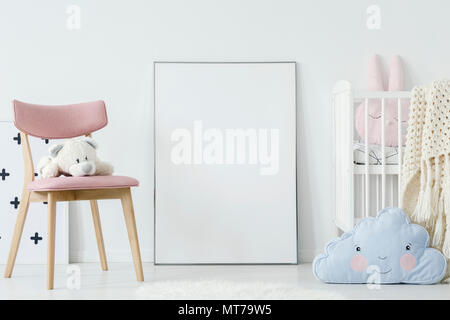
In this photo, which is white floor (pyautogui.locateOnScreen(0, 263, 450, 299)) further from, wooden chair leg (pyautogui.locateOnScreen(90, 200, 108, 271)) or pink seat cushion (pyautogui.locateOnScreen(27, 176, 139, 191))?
pink seat cushion (pyautogui.locateOnScreen(27, 176, 139, 191))

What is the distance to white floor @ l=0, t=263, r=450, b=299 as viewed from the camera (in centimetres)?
204

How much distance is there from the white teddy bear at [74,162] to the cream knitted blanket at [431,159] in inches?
48.6

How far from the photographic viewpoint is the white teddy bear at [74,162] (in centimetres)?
226

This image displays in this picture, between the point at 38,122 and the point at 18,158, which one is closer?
the point at 38,122

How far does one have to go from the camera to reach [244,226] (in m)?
2.67

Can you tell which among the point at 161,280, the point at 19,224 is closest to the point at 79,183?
the point at 19,224

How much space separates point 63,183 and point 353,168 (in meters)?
1.14

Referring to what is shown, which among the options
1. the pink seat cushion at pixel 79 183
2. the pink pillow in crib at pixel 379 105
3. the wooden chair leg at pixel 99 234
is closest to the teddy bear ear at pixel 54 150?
the pink seat cushion at pixel 79 183

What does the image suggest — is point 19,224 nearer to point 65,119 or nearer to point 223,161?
point 65,119

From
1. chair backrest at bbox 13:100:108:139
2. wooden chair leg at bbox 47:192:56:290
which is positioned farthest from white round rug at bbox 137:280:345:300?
chair backrest at bbox 13:100:108:139

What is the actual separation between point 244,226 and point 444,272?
35.4 inches

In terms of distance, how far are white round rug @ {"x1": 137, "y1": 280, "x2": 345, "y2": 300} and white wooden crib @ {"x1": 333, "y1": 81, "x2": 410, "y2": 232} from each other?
16.2 inches

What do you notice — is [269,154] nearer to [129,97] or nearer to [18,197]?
[129,97]

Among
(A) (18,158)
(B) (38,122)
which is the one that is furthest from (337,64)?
(A) (18,158)
